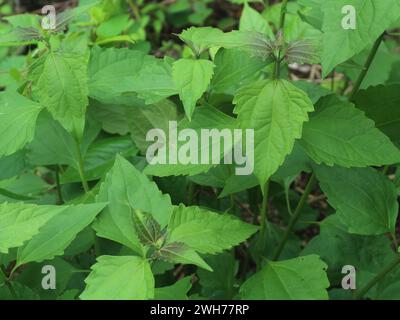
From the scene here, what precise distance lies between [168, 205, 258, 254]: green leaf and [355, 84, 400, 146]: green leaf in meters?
0.37

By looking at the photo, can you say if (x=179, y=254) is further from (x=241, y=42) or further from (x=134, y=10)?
(x=134, y=10)

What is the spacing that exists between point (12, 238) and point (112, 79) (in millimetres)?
440

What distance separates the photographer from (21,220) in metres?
A: 0.91

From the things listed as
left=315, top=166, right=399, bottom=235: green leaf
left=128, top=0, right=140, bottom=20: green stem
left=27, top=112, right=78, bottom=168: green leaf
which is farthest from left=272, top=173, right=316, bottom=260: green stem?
left=128, top=0, right=140, bottom=20: green stem

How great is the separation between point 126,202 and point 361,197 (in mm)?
471

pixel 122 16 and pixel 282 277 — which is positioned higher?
pixel 122 16

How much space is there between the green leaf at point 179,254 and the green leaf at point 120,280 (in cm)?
3

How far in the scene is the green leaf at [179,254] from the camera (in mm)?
850

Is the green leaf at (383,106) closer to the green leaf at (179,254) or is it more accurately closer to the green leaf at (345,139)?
the green leaf at (345,139)

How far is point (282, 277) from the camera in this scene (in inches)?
40.5

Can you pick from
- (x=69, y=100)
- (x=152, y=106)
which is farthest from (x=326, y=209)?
(x=69, y=100)

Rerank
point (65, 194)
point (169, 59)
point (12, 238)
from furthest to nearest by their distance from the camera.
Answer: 1. point (65, 194)
2. point (169, 59)
3. point (12, 238)

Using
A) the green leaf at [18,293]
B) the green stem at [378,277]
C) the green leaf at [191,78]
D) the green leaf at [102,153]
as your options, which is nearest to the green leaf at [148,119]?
the green leaf at [102,153]

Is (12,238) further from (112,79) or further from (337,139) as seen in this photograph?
(337,139)
